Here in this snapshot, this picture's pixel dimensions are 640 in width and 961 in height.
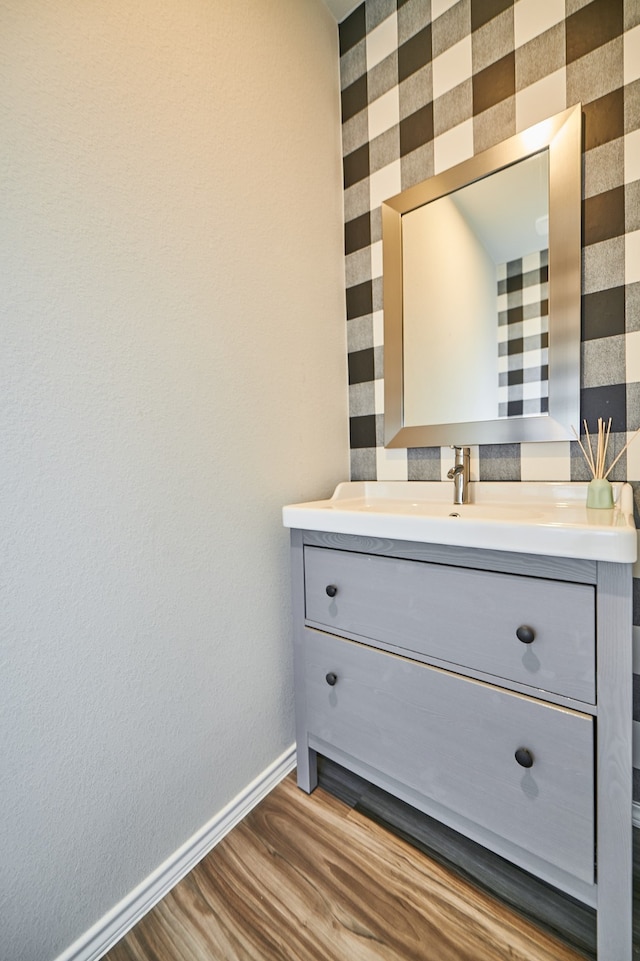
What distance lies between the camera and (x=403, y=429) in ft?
4.59

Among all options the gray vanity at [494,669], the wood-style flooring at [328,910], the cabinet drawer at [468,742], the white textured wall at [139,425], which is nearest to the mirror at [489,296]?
the gray vanity at [494,669]

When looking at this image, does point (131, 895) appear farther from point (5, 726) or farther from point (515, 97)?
point (515, 97)

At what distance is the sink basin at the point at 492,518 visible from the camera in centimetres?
70

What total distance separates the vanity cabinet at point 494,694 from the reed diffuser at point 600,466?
317mm

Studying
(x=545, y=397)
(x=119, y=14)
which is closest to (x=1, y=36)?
(x=119, y=14)

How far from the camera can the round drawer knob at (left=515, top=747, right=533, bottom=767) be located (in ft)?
2.57

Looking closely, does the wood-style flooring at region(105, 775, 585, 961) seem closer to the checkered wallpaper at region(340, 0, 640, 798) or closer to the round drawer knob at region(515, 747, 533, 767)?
the round drawer knob at region(515, 747, 533, 767)

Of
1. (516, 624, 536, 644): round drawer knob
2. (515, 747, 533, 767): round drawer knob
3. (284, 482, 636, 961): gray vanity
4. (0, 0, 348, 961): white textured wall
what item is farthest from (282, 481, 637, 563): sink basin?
(515, 747, 533, 767): round drawer knob

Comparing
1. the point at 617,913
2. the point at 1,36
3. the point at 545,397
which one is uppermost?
the point at 1,36

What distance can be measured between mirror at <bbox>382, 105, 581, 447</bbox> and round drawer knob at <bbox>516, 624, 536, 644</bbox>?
585 mm

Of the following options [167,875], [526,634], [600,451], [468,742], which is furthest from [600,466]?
[167,875]

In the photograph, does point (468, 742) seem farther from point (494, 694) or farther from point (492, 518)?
point (492, 518)

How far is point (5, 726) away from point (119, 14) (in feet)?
4.73

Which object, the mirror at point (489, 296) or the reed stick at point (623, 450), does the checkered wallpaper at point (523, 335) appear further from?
the reed stick at point (623, 450)
